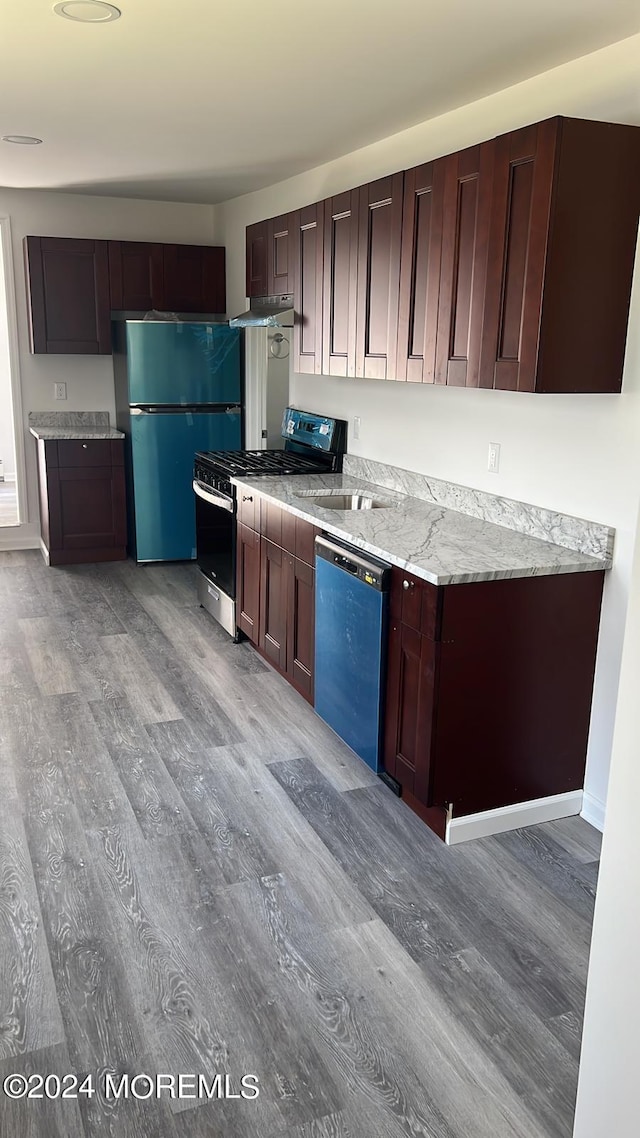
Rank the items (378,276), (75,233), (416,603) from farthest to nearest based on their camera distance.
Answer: (75,233) → (378,276) → (416,603)

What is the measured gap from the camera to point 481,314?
9.16 ft

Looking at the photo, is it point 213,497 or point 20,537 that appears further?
point 20,537

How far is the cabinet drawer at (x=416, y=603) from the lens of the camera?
105 inches

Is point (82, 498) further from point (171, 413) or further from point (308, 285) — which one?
point (308, 285)

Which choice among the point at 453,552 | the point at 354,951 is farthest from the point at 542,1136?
the point at 453,552

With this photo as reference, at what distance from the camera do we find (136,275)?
6008 millimetres


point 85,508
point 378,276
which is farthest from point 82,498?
point 378,276

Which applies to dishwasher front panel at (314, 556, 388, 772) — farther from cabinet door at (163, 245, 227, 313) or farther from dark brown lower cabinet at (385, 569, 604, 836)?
cabinet door at (163, 245, 227, 313)

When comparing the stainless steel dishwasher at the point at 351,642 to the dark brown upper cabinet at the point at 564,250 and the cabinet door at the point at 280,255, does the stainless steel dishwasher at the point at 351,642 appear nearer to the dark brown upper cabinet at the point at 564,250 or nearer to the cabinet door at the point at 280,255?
the dark brown upper cabinet at the point at 564,250

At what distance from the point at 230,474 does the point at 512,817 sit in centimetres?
232

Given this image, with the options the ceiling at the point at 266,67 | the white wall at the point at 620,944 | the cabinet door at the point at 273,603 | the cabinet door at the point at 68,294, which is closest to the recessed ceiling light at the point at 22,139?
the ceiling at the point at 266,67

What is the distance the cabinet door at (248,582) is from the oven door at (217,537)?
6cm

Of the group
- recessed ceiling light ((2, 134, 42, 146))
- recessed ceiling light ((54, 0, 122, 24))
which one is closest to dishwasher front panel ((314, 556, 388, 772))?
recessed ceiling light ((54, 0, 122, 24))

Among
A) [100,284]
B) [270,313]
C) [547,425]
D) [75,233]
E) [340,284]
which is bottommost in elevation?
[547,425]
